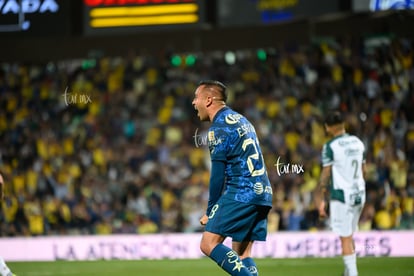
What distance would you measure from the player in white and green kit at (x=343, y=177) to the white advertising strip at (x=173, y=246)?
3925 mm

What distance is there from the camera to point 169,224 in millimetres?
17266

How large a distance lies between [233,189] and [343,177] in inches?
133

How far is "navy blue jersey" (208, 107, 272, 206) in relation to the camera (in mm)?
7023

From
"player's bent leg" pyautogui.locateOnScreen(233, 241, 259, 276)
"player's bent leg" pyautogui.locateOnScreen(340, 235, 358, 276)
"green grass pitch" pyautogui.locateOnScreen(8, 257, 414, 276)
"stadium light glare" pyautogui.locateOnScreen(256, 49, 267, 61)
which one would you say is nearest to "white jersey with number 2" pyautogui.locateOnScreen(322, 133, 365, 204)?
"player's bent leg" pyautogui.locateOnScreen(340, 235, 358, 276)

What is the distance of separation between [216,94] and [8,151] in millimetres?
12801

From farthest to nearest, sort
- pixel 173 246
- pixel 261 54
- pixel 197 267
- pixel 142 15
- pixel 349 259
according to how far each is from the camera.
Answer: pixel 261 54, pixel 142 15, pixel 173 246, pixel 197 267, pixel 349 259

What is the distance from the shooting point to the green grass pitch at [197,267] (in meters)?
11.4

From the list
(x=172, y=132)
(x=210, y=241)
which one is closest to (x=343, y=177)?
(x=210, y=241)

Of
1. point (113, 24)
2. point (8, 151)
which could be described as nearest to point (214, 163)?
point (113, 24)

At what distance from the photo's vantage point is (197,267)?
40.9 ft

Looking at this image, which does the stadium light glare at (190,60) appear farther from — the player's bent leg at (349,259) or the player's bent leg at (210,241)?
the player's bent leg at (210,241)

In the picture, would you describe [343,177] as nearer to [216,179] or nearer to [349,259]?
[349,259]

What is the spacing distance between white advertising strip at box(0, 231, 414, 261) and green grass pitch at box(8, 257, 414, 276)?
62cm

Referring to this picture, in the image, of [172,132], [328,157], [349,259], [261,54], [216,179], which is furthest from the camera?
[261,54]
